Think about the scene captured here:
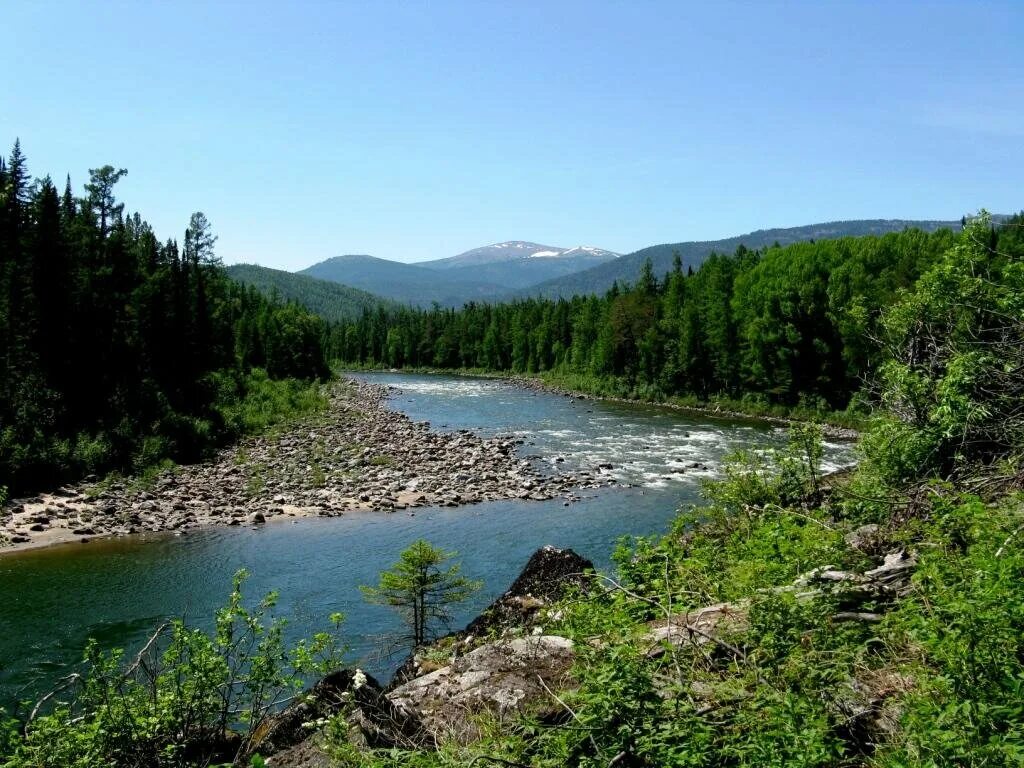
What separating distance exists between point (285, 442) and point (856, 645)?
36.9 m

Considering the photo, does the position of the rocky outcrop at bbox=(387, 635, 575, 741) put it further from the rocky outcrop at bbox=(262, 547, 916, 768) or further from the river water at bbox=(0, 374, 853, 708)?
the river water at bbox=(0, 374, 853, 708)

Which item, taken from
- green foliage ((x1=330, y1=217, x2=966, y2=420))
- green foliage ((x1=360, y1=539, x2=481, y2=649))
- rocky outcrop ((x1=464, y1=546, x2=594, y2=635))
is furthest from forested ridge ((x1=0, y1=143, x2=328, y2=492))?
green foliage ((x1=330, y1=217, x2=966, y2=420))

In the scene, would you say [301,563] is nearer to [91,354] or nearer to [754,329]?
[91,354]

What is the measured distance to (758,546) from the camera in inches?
316

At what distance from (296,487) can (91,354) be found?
602 inches

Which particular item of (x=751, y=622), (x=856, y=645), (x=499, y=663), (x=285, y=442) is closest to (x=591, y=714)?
(x=751, y=622)

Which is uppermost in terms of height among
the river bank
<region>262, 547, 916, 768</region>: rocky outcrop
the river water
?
<region>262, 547, 916, 768</region>: rocky outcrop

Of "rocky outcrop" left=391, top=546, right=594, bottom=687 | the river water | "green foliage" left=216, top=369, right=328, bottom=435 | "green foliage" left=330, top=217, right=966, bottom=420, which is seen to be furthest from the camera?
"green foliage" left=330, top=217, right=966, bottom=420

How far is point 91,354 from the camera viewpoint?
35.1m

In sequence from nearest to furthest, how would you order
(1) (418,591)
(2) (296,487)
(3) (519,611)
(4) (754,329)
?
(3) (519,611), (1) (418,591), (2) (296,487), (4) (754,329)

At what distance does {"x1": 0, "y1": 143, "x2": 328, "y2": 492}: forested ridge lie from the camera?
29250 millimetres

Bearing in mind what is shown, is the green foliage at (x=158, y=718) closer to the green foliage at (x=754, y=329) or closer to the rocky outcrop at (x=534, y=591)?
the rocky outcrop at (x=534, y=591)

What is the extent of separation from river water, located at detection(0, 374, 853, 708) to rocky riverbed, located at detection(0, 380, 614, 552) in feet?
3.89

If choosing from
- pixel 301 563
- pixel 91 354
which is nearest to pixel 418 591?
pixel 301 563
